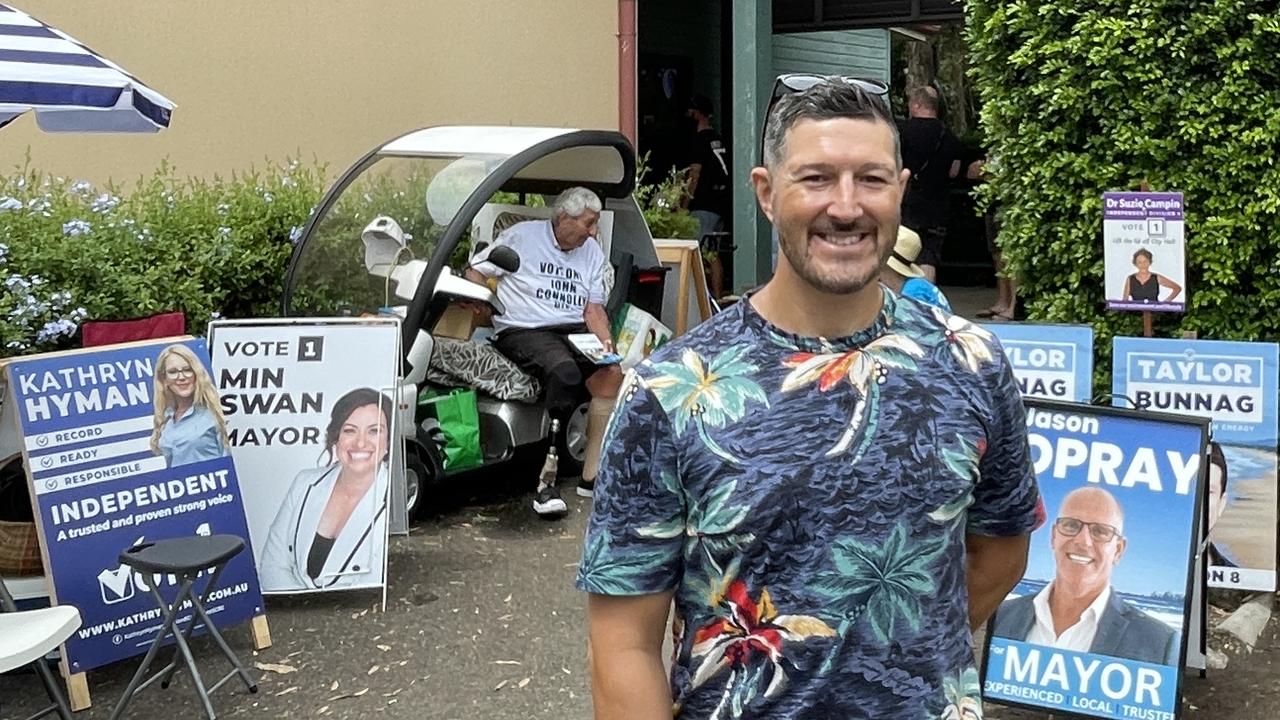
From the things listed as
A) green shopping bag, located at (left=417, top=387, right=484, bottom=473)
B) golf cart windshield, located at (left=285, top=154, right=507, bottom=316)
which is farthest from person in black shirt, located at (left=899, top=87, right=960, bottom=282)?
green shopping bag, located at (left=417, top=387, right=484, bottom=473)

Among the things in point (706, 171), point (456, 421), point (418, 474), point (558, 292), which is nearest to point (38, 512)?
point (418, 474)

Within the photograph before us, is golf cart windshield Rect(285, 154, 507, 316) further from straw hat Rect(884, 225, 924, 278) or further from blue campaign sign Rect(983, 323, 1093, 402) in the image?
blue campaign sign Rect(983, 323, 1093, 402)

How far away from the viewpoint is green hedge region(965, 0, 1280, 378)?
5.49m

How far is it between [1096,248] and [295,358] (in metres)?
3.46

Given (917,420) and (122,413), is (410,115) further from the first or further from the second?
(917,420)

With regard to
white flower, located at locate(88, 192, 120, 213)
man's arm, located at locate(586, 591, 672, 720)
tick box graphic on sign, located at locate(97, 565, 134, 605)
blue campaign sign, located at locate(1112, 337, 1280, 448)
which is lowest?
tick box graphic on sign, located at locate(97, 565, 134, 605)

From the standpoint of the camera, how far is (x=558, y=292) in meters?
7.67

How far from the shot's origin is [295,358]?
6004 mm

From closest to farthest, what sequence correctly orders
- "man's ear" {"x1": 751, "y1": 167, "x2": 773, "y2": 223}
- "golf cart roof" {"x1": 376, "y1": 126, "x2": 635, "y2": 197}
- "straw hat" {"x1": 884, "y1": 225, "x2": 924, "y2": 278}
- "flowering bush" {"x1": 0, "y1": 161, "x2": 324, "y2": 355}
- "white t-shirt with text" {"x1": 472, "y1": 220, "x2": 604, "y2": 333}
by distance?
"man's ear" {"x1": 751, "y1": 167, "x2": 773, "y2": 223} → "straw hat" {"x1": 884, "y1": 225, "x2": 924, "y2": 278} → "flowering bush" {"x1": 0, "y1": 161, "x2": 324, "y2": 355} → "golf cart roof" {"x1": 376, "y1": 126, "x2": 635, "y2": 197} → "white t-shirt with text" {"x1": 472, "y1": 220, "x2": 604, "y2": 333}

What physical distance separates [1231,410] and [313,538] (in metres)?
3.63

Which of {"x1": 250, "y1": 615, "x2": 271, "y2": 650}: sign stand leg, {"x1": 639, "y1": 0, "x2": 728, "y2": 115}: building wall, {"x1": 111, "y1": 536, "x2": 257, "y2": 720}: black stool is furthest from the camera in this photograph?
{"x1": 639, "y1": 0, "x2": 728, "y2": 115}: building wall

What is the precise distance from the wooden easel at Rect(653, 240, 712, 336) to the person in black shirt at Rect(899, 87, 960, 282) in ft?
11.6

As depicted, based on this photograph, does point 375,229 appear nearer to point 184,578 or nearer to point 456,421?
point 456,421

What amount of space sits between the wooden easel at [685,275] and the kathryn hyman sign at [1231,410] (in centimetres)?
395
